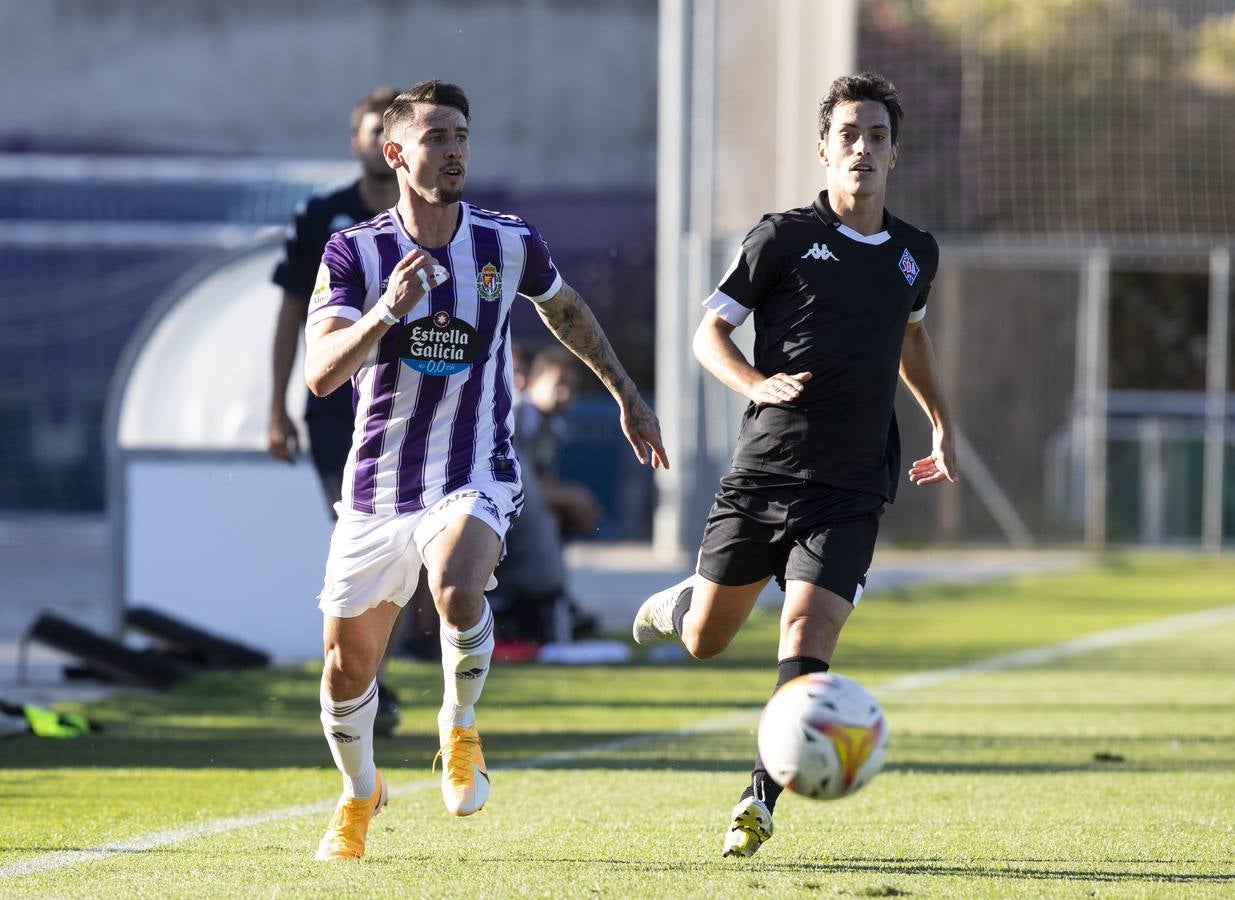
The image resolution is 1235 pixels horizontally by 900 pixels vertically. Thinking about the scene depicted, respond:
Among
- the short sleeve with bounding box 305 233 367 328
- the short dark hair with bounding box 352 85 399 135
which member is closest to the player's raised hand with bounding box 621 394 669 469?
the short sleeve with bounding box 305 233 367 328

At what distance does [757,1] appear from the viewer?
1989cm

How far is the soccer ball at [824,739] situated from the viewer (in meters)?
5.16

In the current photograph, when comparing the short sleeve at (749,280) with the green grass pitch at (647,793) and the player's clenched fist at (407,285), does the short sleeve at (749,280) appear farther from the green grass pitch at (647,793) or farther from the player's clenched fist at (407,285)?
the green grass pitch at (647,793)

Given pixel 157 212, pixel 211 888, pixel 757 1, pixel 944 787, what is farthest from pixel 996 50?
pixel 211 888

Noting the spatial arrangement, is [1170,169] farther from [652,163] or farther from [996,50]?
[652,163]

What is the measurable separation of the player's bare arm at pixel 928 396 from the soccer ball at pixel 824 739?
1199mm

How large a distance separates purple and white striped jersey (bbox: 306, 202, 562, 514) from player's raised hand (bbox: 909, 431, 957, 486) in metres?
1.48

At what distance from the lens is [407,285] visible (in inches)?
207

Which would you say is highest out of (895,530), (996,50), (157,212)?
(996,50)

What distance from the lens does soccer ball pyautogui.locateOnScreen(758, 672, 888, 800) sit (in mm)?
5160

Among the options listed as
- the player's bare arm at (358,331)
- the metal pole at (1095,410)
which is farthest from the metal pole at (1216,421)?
the player's bare arm at (358,331)

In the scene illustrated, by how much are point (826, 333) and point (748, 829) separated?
148 cm

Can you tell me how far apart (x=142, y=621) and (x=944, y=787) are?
541 centimetres

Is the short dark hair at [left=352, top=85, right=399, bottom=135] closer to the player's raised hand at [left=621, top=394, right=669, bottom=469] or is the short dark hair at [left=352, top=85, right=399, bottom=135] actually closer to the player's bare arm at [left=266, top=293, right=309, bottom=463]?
the player's bare arm at [left=266, top=293, right=309, bottom=463]
